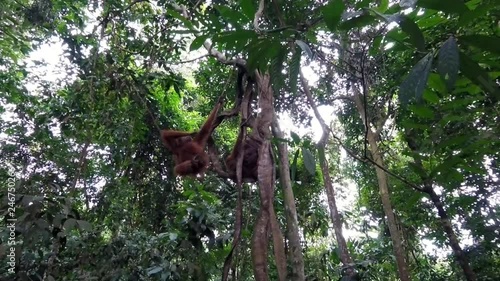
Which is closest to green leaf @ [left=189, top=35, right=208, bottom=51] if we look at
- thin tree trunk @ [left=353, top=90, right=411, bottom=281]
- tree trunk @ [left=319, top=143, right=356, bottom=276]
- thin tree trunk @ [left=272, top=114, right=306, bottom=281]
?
thin tree trunk @ [left=272, top=114, right=306, bottom=281]

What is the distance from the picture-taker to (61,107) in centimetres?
333

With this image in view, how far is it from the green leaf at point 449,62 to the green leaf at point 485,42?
4 centimetres

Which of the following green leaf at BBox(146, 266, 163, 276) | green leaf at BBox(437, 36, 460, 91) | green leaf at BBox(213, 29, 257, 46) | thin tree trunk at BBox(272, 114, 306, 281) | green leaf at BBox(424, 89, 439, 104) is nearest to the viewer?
green leaf at BBox(437, 36, 460, 91)

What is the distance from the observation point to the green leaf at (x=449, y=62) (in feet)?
2.07

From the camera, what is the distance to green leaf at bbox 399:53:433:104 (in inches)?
27.5

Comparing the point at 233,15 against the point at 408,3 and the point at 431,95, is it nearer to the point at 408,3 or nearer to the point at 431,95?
the point at 408,3

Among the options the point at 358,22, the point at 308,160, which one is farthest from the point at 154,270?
the point at 358,22

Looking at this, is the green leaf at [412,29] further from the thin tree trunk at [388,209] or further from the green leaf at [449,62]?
the thin tree trunk at [388,209]

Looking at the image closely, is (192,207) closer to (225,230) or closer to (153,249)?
(153,249)

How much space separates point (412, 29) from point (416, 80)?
0.11 metres

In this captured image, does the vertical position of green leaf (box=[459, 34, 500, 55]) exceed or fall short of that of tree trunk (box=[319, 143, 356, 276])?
it falls short

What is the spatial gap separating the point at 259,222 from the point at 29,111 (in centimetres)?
353

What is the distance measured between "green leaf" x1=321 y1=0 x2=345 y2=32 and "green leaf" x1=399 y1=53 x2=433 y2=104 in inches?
6.8

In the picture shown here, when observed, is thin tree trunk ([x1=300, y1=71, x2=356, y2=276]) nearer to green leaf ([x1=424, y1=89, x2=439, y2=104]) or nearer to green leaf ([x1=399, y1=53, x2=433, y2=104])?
green leaf ([x1=424, y1=89, x2=439, y2=104])
